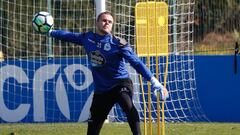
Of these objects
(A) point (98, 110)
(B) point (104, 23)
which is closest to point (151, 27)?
(B) point (104, 23)

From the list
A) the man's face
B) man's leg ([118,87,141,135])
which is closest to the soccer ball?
the man's face

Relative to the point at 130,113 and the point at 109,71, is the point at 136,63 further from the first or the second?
the point at 130,113

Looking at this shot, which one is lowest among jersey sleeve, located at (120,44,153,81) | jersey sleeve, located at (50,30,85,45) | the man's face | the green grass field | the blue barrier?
the green grass field

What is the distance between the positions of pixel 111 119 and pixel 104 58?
19.1ft

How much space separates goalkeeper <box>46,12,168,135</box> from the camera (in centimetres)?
800

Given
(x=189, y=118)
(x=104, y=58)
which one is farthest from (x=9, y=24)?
(x=104, y=58)

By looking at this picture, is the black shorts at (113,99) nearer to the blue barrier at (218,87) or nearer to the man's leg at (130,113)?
the man's leg at (130,113)

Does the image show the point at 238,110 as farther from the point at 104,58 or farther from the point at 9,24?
the point at 104,58

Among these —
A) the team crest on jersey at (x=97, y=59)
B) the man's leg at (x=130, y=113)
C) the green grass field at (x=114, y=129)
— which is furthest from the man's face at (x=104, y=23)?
the green grass field at (x=114, y=129)

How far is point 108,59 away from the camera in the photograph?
26.3ft

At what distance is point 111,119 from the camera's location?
13.7 metres

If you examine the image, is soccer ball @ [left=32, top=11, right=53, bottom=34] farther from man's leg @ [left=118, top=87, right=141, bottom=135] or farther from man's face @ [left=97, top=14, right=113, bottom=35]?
man's leg @ [left=118, top=87, right=141, bottom=135]

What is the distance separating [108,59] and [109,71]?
0.49 feet

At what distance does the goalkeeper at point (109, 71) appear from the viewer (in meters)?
8.00
